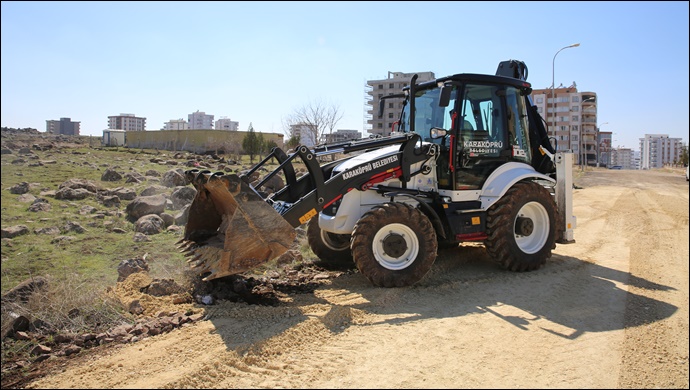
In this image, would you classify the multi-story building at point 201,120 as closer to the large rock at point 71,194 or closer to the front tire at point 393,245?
the large rock at point 71,194

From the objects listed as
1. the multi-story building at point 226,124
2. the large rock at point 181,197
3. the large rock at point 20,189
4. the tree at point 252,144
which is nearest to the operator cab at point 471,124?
the large rock at point 181,197

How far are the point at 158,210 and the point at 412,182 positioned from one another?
724cm

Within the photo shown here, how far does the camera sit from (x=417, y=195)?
790 cm

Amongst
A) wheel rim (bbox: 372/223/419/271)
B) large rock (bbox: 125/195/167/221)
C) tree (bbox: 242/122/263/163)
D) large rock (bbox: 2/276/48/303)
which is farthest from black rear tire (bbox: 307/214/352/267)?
tree (bbox: 242/122/263/163)

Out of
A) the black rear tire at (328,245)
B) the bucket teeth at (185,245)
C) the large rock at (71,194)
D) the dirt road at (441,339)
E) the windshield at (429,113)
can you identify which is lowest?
the dirt road at (441,339)

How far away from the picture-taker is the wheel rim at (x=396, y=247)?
23.3ft

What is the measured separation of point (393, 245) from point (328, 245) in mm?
1782

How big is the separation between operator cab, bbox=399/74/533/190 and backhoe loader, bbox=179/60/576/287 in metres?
0.02

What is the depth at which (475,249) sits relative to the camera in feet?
32.4

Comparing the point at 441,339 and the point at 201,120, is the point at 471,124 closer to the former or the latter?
the point at 441,339

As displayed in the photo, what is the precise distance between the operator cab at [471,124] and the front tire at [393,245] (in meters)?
1.29

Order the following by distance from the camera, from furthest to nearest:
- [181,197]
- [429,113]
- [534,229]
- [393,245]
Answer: [181,197] < [534,229] < [429,113] < [393,245]

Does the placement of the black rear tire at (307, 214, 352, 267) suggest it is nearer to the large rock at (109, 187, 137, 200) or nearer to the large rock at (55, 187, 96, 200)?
the large rock at (109, 187, 137, 200)

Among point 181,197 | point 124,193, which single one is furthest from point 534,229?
point 124,193
